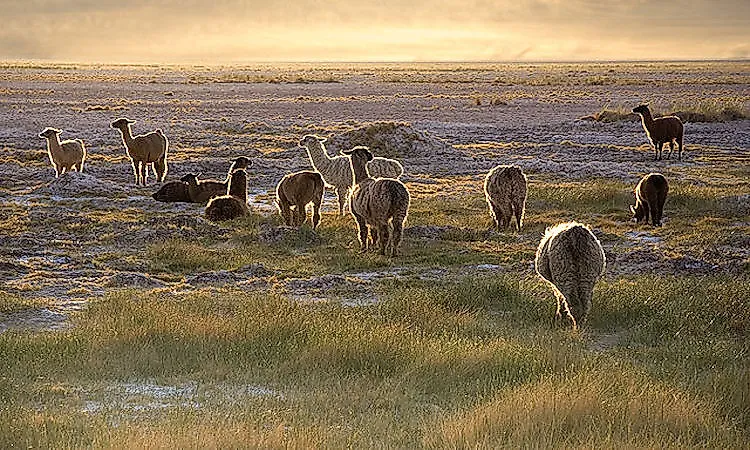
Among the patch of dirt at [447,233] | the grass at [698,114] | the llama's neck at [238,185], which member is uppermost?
the grass at [698,114]

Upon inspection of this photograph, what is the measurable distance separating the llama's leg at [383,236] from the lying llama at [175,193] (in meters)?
6.35

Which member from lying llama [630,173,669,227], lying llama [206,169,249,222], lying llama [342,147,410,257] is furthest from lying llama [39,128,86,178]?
lying llama [630,173,669,227]

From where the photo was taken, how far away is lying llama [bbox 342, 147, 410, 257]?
509 inches

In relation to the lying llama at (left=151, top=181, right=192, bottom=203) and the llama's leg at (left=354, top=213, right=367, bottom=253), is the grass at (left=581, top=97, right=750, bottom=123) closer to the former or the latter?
the lying llama at (left=151, top=181, right=192, bottom=203)

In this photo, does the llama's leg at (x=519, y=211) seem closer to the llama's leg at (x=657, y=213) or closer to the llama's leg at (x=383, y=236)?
the llama's leg at (x=657, y=213)

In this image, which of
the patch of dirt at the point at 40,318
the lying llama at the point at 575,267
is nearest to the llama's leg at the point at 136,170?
the patch of dirt at the point at 40,318

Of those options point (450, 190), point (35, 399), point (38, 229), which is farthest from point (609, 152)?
point (35, 399)

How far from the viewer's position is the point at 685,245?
14156mm

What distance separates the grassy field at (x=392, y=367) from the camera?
250 inches

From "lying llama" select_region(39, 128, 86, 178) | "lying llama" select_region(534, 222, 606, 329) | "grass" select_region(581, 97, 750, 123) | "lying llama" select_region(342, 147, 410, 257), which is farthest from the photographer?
"grass" select_region(581, 97, 750, 123)

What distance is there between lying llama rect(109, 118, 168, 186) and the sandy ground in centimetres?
55

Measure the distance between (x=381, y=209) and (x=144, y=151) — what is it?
9.70m

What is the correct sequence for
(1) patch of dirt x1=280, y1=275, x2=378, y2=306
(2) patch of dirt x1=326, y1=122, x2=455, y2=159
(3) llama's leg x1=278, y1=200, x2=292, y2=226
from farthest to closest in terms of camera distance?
(2) patch of dirt x1=326, y1=122, x2=455, y2=159 → (3) llama's leg x1=278, y1=200, x2=292, y2=226 → (1) patch of dirt x1=280, y1=275, x2=378, y2=306

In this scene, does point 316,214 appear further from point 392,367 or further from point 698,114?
point 698,114
